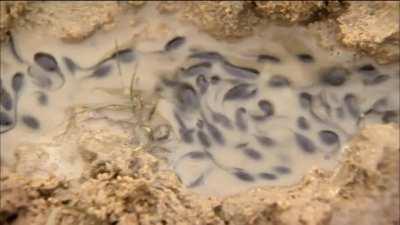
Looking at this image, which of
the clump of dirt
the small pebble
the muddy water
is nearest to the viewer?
the clump of dirt

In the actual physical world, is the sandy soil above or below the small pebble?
below

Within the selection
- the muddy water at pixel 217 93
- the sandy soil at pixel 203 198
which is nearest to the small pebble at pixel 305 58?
the muddy water at pixel 217 93

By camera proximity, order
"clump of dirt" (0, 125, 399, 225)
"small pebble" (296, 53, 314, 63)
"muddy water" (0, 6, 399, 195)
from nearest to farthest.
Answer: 1. "clump of dirt" (0, 125, 399, 225)
2. "muddy water" (0, 6, 399, 195)
3. "small pebble" (296, 53, 314, 63)

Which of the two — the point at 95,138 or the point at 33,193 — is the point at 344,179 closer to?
the point at 95,138

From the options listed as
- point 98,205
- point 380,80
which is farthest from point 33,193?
point 380,80

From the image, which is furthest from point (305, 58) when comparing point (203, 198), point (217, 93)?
point (203, 198)

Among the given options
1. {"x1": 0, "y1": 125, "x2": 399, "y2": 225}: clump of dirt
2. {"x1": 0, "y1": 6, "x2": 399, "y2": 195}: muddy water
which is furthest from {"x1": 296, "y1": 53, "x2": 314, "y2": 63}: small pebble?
{"x1": 0, "y1": 125, "x2": 399, "y2": 225}: clump of dirt

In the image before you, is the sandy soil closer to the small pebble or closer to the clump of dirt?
the clump of dirt

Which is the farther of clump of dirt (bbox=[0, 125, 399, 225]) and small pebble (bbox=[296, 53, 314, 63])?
small pebble (bbox=[296, 53, 314, 63])

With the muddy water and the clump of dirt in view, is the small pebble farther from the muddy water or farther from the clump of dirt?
the clump of dirt
